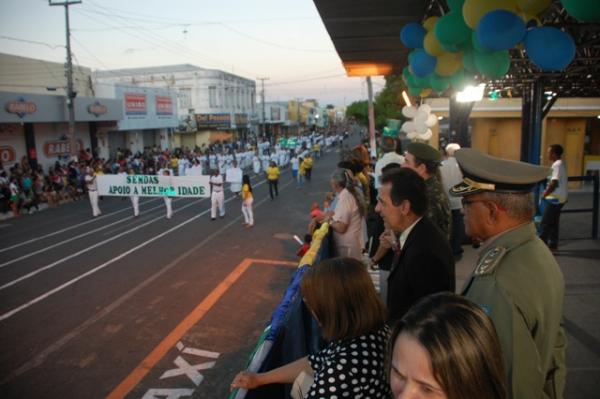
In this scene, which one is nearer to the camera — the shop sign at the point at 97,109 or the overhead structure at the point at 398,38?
the overhead structure at the point at 398,38

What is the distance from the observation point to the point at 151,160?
30438 millimetres

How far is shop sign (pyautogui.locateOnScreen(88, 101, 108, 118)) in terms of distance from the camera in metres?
27.7

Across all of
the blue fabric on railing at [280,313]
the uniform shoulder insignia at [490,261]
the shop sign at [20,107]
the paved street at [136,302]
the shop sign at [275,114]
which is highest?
the shop sign at [275,114]

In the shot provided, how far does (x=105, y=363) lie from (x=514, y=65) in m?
8.47

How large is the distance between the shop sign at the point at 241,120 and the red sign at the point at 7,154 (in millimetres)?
41431

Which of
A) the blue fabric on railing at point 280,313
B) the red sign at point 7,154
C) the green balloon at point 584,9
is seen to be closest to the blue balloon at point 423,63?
the green balloon at point 584,9

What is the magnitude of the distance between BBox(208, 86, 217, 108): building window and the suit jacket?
193ft

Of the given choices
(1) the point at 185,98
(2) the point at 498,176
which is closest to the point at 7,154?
(2) the point at 498,176

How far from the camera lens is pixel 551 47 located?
4039 millimetres

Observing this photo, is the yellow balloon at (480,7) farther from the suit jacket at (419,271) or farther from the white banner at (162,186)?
the white banner at (162,186)

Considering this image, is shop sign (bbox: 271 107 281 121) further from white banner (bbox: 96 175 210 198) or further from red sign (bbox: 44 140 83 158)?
white banner (bbox: 96 175 210 198)

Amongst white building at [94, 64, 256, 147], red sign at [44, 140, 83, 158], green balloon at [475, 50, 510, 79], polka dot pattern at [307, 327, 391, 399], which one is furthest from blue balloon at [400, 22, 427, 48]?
white building at [94, 64, 256, 147]

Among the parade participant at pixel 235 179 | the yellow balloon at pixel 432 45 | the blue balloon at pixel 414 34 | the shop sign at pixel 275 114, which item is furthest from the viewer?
the shop sign at pixel 275 114

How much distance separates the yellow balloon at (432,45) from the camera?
5.66m
